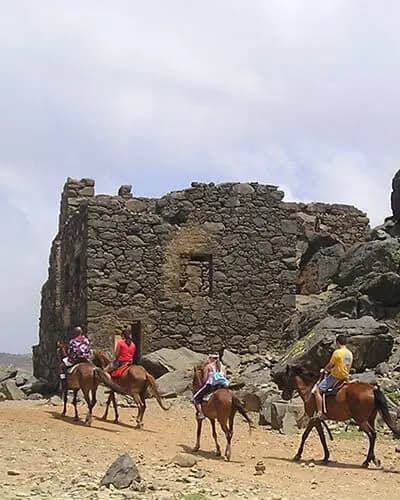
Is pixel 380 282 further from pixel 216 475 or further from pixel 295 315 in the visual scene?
A: pixel 216 475

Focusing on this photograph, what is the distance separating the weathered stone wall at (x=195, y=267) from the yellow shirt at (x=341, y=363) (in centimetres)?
915

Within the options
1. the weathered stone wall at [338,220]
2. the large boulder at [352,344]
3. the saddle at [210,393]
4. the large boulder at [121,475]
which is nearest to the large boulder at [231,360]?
the large boulder at [352,344]

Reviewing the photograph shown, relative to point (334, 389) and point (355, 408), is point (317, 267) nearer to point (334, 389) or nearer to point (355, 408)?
point (334, 389)

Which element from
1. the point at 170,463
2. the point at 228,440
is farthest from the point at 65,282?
the point at 170,463

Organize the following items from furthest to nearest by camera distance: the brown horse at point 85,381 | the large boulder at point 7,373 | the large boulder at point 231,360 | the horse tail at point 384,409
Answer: the large boulder at point 7,373, the large boulder at point 231,360, the brown horse at point 85,381, the horse tail at point 384,409

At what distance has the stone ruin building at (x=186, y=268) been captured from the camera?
21328mm

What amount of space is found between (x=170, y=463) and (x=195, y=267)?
10859 mm

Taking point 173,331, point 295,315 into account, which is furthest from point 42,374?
point 295,315

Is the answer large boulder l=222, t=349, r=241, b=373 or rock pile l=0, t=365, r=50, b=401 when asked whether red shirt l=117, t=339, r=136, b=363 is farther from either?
rock pile l=0, t=365, r=50, b=401

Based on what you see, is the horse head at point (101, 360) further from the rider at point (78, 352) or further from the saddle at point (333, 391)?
the saddle at point (333, 391)

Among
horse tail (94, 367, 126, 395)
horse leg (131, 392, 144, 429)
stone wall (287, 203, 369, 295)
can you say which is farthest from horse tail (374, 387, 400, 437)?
stone wall (287, 203, 369, 295)

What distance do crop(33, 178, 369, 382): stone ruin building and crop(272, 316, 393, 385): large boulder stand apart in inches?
169

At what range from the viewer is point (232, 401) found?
12961mm

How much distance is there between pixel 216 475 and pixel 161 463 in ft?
3.35
